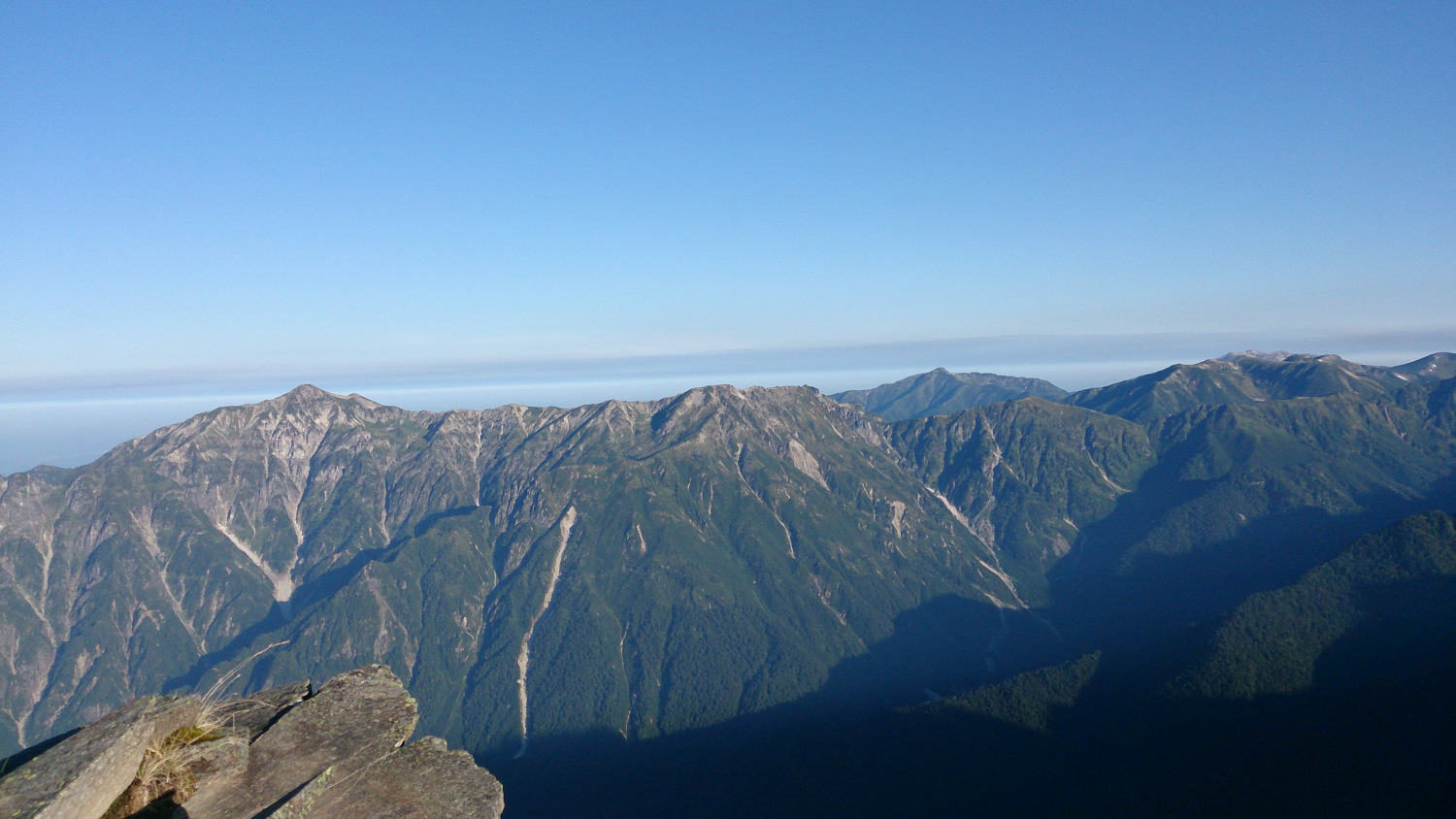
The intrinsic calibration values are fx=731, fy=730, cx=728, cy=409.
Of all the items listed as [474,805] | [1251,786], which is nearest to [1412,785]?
[1251,786]

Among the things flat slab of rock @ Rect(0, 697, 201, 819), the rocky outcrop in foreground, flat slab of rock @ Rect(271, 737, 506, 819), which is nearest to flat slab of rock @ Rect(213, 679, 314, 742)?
the rocky outcrop in foreground

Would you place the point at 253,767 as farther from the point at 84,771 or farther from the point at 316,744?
the point at 84,771

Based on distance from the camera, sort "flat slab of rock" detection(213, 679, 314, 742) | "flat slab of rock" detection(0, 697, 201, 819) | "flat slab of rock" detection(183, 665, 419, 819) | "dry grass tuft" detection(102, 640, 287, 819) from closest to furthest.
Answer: "flat slab of rock" detection(0, 697, 201, 819), "dry grass tuft" detection(102, 640, 287, 819), "flat slab of rock" detection(183, 665, 419, 819), "flat slab of rock" detection(213, 679, 314, 742)

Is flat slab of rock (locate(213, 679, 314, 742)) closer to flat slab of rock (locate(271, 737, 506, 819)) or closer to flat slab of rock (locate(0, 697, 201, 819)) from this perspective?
flat slab of rock (locate(0, 697, 201, 819))

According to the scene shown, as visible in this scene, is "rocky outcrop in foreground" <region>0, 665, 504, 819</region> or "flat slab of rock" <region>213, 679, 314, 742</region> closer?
"rocky outcrop in foreground" <region>0, 665, 504, 819</region>

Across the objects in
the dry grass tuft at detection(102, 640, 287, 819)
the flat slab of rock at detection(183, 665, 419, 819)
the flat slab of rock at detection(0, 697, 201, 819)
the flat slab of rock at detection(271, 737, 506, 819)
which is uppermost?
the flat slab of rock at detection(0, 697, 201, 819)

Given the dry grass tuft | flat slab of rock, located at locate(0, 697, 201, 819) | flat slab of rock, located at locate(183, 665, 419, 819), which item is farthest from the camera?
flat slab of rock, located at locate(183, 665, 419, 819)

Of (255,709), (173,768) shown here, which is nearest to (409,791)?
(173,768)

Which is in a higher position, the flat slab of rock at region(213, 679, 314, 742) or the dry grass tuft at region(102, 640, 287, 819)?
the dry grass tuft at region(102, 640, 287, 819)
